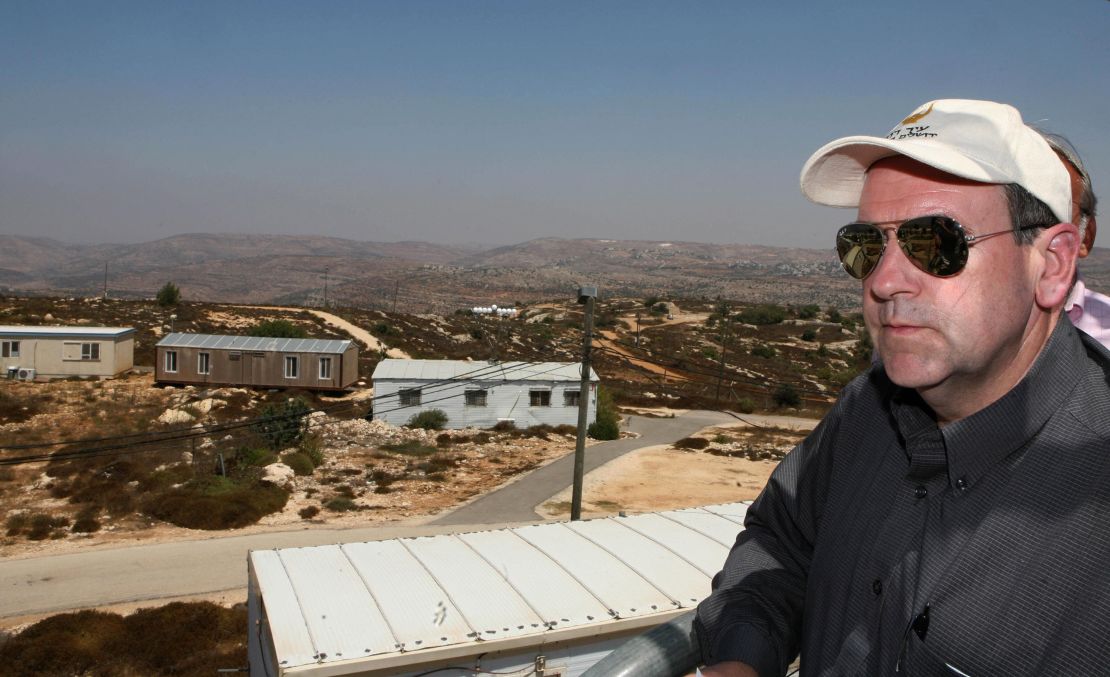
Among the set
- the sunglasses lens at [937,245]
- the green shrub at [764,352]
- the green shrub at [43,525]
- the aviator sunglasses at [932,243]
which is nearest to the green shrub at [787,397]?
the green shrub at [764,352]

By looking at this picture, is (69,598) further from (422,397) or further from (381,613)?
(422,397)

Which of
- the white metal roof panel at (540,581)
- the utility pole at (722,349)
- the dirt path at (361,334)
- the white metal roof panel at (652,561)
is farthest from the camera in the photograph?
the dirt path at (361,334)

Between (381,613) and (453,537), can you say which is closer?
(381,613)

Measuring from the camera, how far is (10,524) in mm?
20484

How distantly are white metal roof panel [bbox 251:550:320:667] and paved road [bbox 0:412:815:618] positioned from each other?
9434 millimetres

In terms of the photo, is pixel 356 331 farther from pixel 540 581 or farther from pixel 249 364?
pixel 540 581

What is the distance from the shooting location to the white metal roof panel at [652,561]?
890 cm

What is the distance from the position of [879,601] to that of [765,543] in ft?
1.74

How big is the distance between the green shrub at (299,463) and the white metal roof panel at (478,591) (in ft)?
57.3

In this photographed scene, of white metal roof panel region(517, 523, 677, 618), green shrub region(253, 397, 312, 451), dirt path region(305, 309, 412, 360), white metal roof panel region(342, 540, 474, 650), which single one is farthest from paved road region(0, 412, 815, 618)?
dirt path region(305, 309, 412, 360)

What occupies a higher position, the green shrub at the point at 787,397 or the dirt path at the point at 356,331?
the dirt path at the point at 356,331

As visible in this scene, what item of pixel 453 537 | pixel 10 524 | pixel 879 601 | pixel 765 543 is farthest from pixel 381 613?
pixel 10 524

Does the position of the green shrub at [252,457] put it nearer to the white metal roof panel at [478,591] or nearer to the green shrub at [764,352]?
the white metal roof panel at [478,591]

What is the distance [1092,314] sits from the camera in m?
2.26
